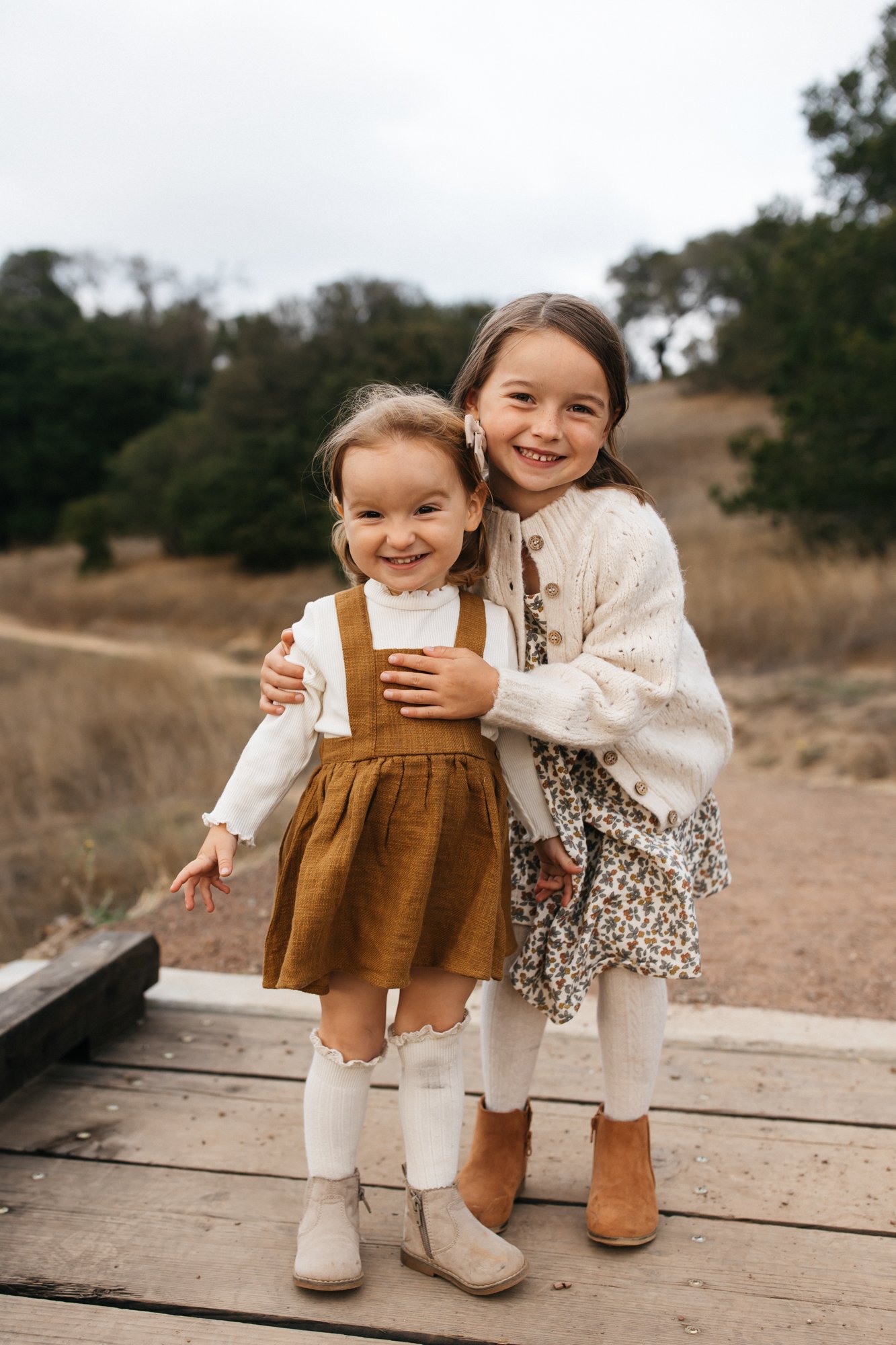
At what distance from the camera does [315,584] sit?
16.4 meters

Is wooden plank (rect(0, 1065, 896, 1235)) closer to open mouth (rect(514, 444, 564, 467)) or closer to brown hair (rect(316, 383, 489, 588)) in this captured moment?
brown hair (rect(316, 383, 489, 588))

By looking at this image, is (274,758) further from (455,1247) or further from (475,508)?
(455,1247)

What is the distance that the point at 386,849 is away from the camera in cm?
153

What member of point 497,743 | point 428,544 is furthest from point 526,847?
point 428,544

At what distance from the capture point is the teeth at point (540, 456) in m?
1.64

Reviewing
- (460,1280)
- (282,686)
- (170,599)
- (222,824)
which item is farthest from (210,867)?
(170,599)

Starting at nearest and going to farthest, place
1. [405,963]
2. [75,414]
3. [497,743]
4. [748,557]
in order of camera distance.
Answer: [405,963] → [497,743] → [748,557] → [75,414]

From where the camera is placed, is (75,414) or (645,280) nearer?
(75,414)

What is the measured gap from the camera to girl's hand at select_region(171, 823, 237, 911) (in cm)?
153

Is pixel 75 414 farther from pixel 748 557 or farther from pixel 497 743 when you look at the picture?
pixel 497 743

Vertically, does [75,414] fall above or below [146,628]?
above

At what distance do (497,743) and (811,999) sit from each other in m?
1.53

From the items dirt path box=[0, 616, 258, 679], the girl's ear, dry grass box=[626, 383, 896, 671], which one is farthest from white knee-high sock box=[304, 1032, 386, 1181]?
dirt path box=[0, 616, 258, 679]

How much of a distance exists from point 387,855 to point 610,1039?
0.52 m
